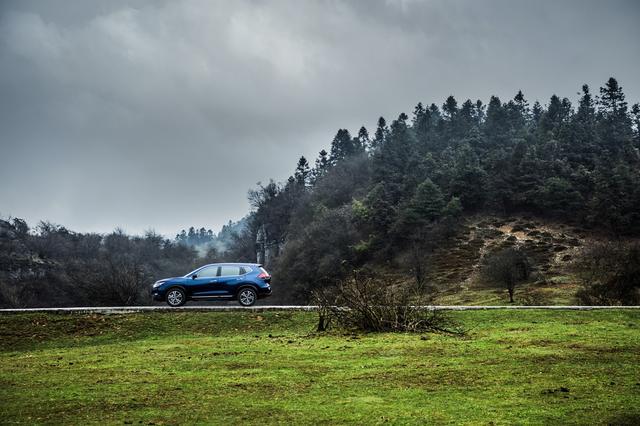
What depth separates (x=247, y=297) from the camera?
21.7 metres

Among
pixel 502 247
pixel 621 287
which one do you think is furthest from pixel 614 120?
pixel 621 287

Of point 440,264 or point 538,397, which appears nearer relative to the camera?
point 538,397

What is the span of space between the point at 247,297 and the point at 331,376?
12909 millimetres

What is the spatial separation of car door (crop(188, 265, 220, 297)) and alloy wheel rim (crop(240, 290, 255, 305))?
1023 millimetres

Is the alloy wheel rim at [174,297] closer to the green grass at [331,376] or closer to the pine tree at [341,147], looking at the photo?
the green grass at [331,376]

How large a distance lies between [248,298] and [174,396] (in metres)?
14.0

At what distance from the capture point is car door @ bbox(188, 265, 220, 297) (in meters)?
21.8

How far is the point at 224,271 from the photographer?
2184cm

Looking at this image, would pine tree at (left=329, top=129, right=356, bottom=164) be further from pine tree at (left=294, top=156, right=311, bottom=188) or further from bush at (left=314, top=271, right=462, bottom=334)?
bush at (left=314, top=271, right=462, bottom=334)

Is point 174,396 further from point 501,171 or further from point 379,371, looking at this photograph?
point 501,171

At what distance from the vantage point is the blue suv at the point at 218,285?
21.7 metres

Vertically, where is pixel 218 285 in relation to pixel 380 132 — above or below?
below

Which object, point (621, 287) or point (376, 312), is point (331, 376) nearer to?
point (376, 312)

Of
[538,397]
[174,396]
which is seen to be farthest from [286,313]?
[538,397]
